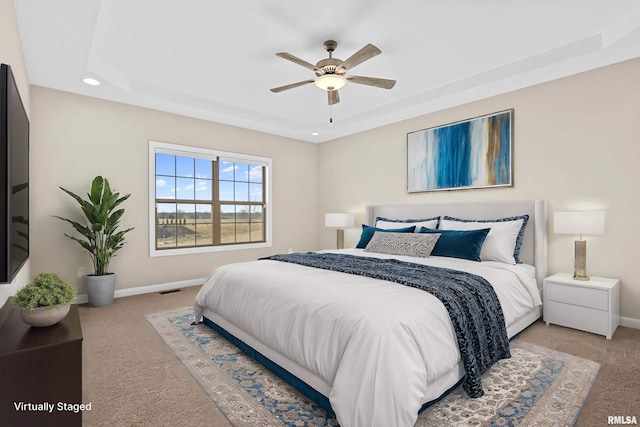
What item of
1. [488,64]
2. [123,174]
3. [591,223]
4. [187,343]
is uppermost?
[488,64]

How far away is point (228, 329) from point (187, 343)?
0.38m

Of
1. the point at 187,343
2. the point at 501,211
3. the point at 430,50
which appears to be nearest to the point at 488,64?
the point at 430,50

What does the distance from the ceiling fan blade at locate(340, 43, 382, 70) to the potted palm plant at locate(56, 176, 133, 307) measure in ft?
9.72

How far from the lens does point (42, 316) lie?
1.46m

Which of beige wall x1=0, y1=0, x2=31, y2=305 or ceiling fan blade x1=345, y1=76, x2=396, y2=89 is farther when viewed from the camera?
ceiling fan blade x1=345, y1=76, x2=396, y2=89

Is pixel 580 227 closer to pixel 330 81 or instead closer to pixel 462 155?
pixel 462 155

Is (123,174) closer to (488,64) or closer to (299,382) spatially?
(299,382)

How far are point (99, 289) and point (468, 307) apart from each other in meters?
3.84

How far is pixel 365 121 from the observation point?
5.02 metres

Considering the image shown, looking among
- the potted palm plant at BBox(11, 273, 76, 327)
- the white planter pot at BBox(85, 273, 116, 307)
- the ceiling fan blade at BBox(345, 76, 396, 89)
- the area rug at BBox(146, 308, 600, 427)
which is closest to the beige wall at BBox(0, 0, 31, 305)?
the potted palm plant at BBox(11, 273, 76, 327)

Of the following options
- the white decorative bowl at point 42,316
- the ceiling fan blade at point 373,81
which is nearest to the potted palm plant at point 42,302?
the white decorative bowl at point 42,316

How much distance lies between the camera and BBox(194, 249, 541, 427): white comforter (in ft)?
4.82

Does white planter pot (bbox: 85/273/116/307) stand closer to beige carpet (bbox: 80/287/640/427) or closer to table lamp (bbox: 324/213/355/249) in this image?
beige carpet (bbox: 80/287/640/427)

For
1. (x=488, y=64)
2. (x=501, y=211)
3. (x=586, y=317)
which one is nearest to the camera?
(x=586, y=317)
